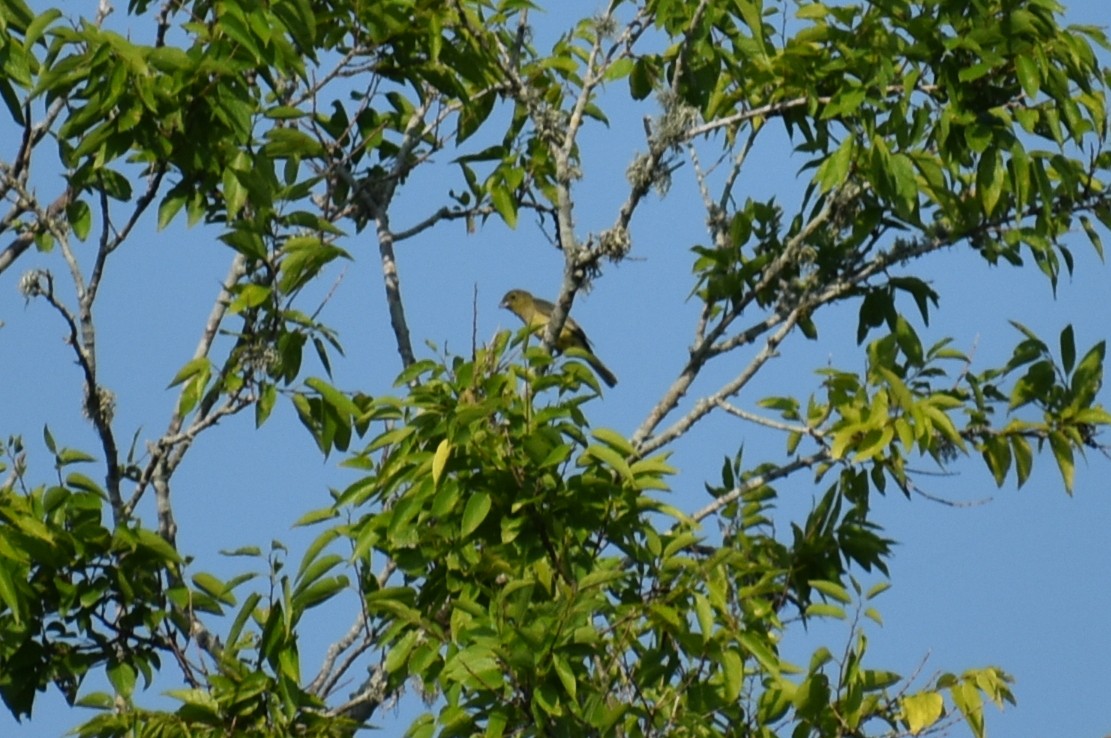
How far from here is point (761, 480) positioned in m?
6.51

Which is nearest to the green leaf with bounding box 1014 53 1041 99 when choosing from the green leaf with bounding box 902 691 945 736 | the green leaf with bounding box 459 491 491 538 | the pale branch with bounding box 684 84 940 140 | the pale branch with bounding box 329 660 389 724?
A: the pale branch with bounding box 684 84 940 140

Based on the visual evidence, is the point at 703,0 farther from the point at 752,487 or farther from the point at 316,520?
the point at 316,520

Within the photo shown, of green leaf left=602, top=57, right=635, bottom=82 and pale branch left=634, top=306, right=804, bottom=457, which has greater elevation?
green leaf left=602, top=57, right=635, bottom=82

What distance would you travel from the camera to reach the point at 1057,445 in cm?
642

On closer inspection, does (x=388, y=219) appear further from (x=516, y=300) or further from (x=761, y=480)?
(x=516, y=300)

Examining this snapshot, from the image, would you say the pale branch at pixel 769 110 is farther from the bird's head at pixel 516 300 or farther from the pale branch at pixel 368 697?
the bird's head at pixel 516 300

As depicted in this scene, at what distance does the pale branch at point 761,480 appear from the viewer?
21.0 ft

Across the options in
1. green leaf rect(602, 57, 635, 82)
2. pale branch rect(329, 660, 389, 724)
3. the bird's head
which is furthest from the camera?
the bird's head

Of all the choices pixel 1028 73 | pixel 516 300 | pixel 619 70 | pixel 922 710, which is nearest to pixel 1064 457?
pixel 1028 73

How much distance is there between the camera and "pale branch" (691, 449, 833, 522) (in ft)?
21.0

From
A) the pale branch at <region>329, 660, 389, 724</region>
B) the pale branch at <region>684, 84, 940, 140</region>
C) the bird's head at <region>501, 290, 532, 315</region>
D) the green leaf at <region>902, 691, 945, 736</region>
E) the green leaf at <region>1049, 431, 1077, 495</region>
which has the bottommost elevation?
the green leaf at <region>902, 691, 945, 736</region>

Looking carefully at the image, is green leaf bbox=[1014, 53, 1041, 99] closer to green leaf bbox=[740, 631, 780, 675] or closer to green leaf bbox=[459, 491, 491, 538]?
Answer: green leaf bbox=[740, 631, 780, 675]

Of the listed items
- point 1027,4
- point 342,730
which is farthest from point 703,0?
point 342,730

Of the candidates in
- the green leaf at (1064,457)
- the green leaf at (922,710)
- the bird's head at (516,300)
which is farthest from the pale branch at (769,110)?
the bird's head at (516,300)
